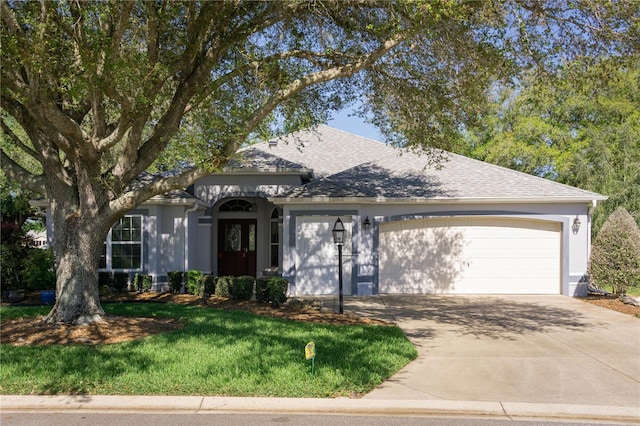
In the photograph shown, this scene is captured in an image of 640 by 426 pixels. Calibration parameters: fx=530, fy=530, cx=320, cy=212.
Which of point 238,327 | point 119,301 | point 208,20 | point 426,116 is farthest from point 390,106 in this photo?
point 119,301

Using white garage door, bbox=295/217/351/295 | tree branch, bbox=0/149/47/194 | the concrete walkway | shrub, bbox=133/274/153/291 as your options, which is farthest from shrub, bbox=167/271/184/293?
the concrete walkway

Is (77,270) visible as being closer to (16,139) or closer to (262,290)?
(16,139)

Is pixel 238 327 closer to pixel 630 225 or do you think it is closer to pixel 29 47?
pixel 29 47

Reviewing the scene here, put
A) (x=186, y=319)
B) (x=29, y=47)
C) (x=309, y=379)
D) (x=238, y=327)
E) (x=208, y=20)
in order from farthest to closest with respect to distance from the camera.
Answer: (x=186, y=319) → (x=238, y=327) → (x=208, y=20) → (x=29, y=47) → (x=309, y=379)

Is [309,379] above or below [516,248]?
below

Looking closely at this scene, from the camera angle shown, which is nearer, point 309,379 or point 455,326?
point 309,379

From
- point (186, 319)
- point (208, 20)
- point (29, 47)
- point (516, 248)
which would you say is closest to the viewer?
point (29, 47)

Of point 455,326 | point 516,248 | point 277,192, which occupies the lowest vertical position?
point 455,326

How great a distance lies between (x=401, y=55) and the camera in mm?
11148

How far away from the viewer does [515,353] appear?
8680 mm

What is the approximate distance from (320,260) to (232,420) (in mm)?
9759

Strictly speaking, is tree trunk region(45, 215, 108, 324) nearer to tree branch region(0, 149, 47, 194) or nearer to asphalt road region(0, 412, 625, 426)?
tree branch region(0, 149, 47, 194)

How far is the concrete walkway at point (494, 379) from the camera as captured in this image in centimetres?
625

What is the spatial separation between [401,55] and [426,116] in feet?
5.21
